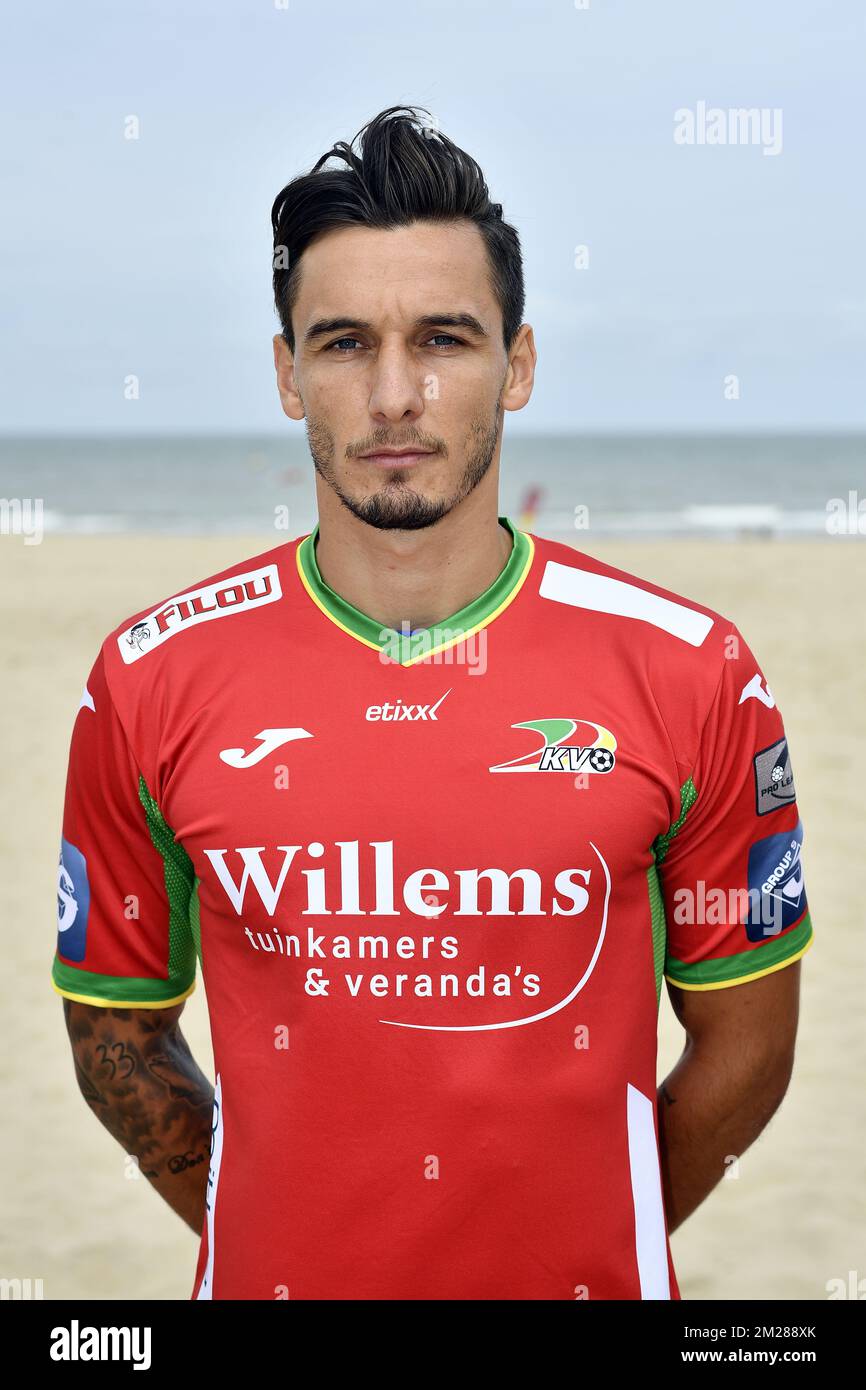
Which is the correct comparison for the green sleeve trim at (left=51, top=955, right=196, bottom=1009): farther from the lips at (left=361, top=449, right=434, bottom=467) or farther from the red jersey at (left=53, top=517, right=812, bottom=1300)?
the lips at (left=361, top=449, right=434, bottom=467)

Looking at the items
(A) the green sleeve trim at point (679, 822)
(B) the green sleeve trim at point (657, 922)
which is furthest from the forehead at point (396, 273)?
(B) the green sleeve trim at point (657, 922)

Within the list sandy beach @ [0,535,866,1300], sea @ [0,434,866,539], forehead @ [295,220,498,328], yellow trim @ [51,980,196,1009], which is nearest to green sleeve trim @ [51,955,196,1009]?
yellow trim @ [51,980,196,1009]

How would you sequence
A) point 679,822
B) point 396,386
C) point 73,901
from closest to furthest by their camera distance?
point 396,386 → point 679,822 → point 73,901

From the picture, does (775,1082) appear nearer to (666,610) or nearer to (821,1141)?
(666,610)

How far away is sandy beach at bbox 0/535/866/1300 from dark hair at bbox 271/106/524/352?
3786 mm

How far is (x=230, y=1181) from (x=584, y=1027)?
2.26ft

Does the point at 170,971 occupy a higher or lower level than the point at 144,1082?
higher

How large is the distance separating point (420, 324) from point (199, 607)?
0.68 m

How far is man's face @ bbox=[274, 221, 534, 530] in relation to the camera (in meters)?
2.31

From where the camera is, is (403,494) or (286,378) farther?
(286,378)

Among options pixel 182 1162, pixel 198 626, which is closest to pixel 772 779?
pixel 198 626

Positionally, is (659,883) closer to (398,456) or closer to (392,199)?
(398,456)

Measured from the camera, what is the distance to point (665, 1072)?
602cm

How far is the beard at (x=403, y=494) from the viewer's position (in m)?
2.35
